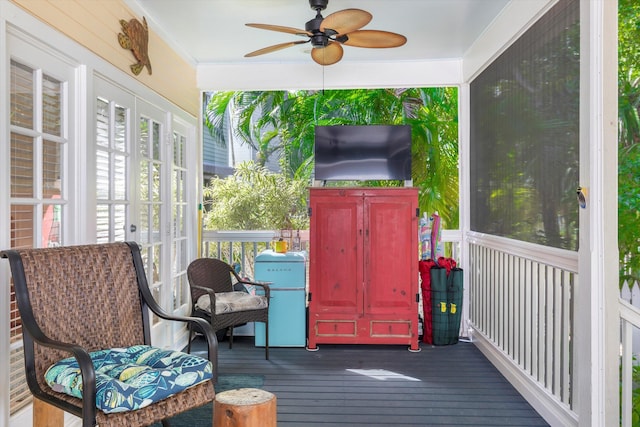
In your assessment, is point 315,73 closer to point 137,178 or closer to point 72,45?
point 137,178

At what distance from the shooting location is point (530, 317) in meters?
3.24

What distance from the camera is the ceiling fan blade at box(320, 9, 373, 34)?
9.02ft

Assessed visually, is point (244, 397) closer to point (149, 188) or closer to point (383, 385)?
point (383, 385)

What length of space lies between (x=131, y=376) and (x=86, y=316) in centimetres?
48

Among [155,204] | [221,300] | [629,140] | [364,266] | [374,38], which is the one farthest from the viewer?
[364,266]

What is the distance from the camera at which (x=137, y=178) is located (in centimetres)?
360

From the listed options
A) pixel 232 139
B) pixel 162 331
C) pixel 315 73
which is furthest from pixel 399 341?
pixel 232 139

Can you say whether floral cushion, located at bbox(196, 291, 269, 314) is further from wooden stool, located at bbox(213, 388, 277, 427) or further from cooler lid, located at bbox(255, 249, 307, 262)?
wooden stool, located at bbox(213, 388, 277, 427)

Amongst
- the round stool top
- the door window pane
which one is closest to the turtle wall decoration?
the door window pane

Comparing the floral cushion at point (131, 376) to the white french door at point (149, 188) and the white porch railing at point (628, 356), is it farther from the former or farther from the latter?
the white porch railing at point (628, 356)

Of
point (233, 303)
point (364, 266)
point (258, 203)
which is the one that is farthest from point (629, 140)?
point (258, 203)

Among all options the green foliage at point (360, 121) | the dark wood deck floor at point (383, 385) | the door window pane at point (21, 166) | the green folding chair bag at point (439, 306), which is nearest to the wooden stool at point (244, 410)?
the dark wood deck floor at point (383, 385)

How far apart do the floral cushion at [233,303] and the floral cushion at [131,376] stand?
5.71 ft

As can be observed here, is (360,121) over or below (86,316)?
over
